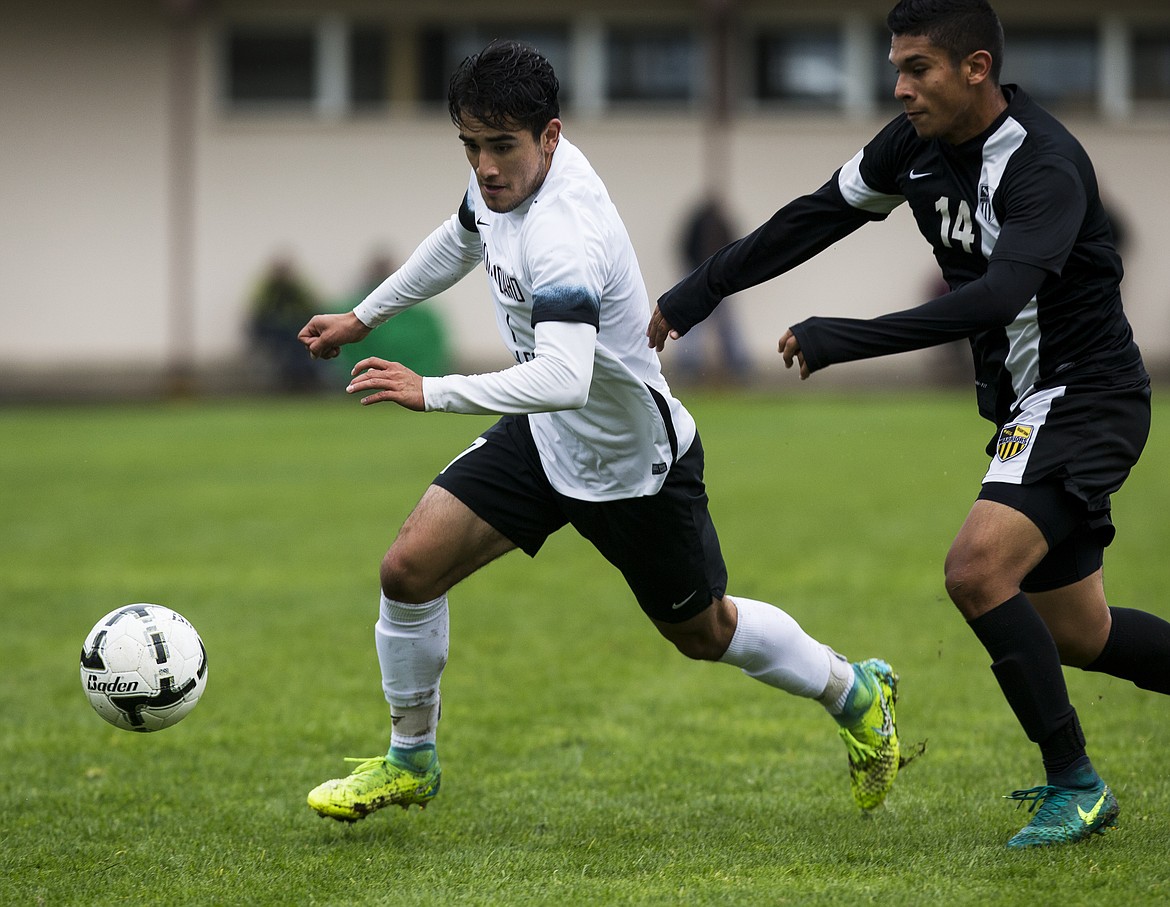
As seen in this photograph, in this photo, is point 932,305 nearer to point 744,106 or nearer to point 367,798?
point 367,798

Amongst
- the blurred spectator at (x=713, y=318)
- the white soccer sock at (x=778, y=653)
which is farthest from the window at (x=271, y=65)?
the white soccer sock at (x=778, y=653)

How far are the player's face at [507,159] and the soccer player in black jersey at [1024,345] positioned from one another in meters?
0.56

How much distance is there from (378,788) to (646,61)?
1942 centimetres

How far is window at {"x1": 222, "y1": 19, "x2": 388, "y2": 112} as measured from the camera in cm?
2238

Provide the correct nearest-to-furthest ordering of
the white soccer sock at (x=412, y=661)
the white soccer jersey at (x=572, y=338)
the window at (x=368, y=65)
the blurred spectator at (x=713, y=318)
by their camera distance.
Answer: the white soccer jersey at (x=572, y=338) < the white soccer sock at (x=412, y=661) < the blurred spectator at (x=713, y=318) < the window at (x=368, y=65)

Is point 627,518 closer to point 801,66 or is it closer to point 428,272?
point 428,272

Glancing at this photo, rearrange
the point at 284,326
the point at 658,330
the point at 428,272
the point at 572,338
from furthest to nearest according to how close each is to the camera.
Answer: the point at 284,326 < the point at 428,272 < the point at 658,330 < the point at 572,338

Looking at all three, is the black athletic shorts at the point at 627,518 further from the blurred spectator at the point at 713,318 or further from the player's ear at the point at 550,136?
the blurred spectator at the point at 713,318

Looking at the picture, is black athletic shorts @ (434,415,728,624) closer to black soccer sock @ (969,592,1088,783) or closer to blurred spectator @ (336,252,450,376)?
black soccer sock @ (969,592,1088,783)

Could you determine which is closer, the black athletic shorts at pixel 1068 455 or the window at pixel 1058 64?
the black athletic shorts at pixel 1068 455

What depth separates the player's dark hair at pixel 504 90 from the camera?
149 inches

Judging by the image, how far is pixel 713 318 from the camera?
71.7ft

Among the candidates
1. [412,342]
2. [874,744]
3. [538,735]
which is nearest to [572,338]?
[874,744]

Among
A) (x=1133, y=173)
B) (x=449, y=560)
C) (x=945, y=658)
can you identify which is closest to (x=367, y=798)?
(x=449, y=560)
